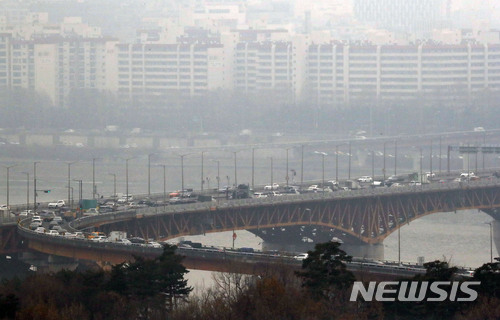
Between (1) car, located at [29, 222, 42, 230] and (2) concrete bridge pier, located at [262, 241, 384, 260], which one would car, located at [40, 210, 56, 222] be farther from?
(2) concrete bridge pier, located at [262, 241, 384, 260]

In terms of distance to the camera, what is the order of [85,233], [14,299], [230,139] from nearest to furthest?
[14,299] → [85,233] → [230,139]

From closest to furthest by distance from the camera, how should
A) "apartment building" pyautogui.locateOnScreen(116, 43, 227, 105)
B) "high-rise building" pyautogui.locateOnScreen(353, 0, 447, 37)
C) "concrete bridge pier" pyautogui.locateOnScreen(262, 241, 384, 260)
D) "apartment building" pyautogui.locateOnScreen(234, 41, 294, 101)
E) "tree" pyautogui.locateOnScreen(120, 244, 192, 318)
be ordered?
"tree" pyautogui.locateOnScreen(120, 244, 192, 318)
"concrete bridge pier" pyautogui.locateOnScreen(262, 241, 384, 260)
"apartment building" pyautogui.locateOnScreen(234, 41, 294, 101)
"apartment building" pyautogui.locateOnScreen(116, 43, 227, 105)
"high-rise building" pyautogui.locateOnScreen(353, 0, 447, 37)

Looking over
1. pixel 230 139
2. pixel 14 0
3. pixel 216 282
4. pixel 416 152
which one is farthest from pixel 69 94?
pixel 216 282

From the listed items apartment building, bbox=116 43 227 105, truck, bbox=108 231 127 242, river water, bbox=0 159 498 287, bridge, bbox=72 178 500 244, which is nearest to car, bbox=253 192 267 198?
river water, bbox=0 159 498 287

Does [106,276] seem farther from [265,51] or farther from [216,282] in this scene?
[265,51]

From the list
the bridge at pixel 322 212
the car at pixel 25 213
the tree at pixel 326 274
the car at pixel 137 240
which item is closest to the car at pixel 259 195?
the bridge at pixel 322 212

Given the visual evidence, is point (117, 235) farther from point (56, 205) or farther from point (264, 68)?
point (264, 68)
